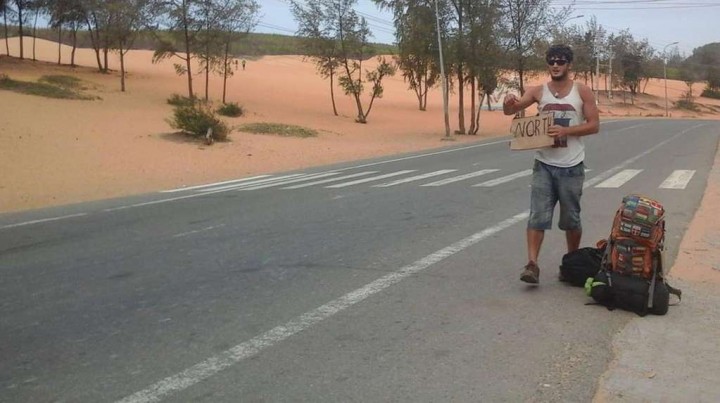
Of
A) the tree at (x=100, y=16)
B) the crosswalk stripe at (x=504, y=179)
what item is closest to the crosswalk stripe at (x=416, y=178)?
the crosswalk stripe at (x=504, y=179)

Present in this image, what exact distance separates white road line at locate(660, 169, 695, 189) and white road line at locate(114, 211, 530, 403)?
23.5 ft

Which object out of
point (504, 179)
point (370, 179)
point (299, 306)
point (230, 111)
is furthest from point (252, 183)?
point (230, 111)

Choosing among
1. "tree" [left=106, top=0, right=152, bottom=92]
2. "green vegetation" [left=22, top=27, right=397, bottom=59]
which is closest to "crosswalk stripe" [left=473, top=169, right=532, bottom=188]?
"tree" [left=106, top=0, right=152, bottom=92]

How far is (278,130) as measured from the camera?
95.7 ft

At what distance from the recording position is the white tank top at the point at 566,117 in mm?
5463

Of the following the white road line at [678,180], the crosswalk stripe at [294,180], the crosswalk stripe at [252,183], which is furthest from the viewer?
the crosswalk stripe at [252,183]

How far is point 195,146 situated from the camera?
22891 millimetres

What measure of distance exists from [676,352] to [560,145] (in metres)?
1.91

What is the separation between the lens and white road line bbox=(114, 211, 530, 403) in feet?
12.4

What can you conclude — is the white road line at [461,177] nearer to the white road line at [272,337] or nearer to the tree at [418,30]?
the white road line at [272,337]

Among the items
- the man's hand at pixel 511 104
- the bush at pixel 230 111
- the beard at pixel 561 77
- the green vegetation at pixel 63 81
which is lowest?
the man's hand at pixel 511 104

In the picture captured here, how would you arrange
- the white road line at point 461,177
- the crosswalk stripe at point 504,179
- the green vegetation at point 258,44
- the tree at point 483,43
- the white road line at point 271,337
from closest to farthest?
1. the white road line at point 271,337
2. the crosswalk stripe at point 504,179
3. the white road line at point 461,177
4. the tree at point 483,43
5. the green vegetation at point 258,44

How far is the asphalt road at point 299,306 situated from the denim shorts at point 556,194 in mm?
579

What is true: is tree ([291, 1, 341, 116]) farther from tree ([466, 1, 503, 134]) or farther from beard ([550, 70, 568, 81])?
beard ([550, 70, 568, 81])
